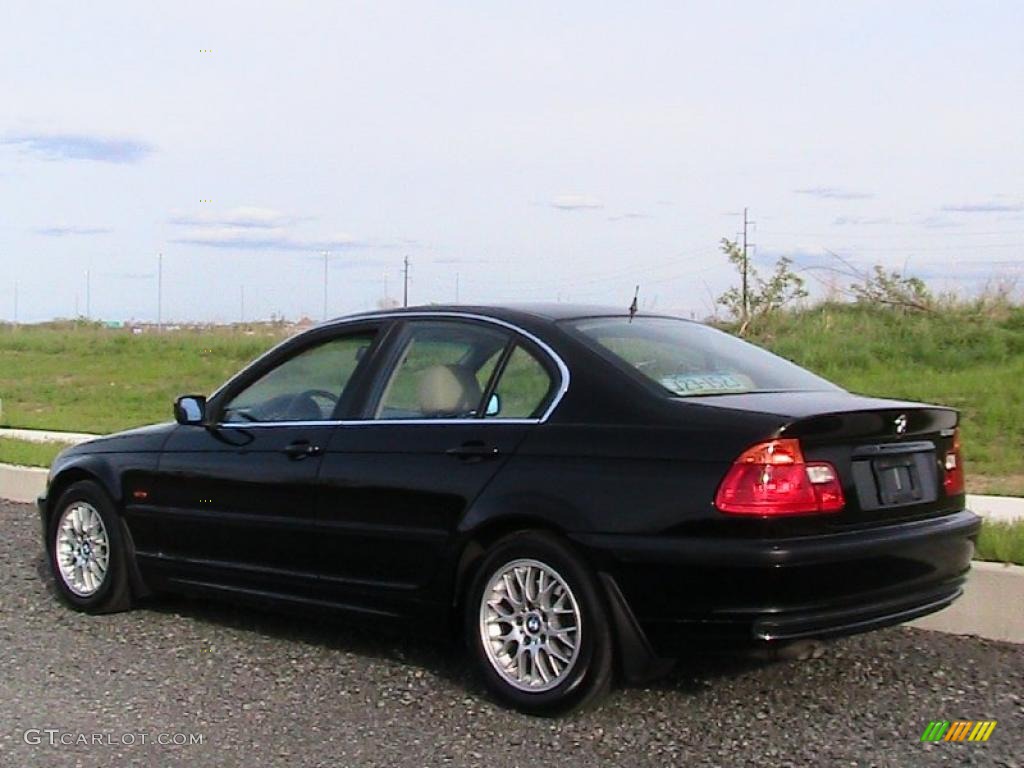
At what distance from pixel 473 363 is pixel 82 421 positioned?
13.7m

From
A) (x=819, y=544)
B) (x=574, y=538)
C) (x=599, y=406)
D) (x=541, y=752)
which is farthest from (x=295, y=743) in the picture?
(x=819, y=544)

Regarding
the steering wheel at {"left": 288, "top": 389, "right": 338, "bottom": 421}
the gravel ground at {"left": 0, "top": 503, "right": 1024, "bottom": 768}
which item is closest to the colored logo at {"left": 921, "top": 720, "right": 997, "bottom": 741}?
the gravel ground at {"left": 0, "top": 503, "right": 1024, "bottom": 768}

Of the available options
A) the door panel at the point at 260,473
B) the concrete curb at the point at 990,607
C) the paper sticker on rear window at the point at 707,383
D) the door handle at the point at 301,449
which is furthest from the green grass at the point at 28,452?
the concrete curb at the point at 990,607

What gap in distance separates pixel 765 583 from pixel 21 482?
8.80m

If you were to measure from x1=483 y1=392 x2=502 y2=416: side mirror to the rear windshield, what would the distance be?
1.42 feet

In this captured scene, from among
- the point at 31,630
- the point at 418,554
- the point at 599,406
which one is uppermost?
the point at 599,406

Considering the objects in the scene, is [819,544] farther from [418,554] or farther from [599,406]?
[418,554]

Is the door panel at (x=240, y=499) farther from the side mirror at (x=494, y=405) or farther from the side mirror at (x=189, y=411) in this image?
the side mirror at (x=494, y=405)

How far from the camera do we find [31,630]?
7.18 meters

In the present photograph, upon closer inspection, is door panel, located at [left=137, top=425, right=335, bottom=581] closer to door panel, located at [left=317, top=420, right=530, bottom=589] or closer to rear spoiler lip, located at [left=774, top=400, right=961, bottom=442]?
door panel, located at [left=317, top=420, right=530, bottom=589]

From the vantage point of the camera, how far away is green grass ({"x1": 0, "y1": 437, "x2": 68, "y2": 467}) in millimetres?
12719

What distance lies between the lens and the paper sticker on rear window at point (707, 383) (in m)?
5.50

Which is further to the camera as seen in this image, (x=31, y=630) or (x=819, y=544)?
(x=31, y=630)

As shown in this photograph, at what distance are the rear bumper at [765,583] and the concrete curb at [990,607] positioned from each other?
4.10 feet
